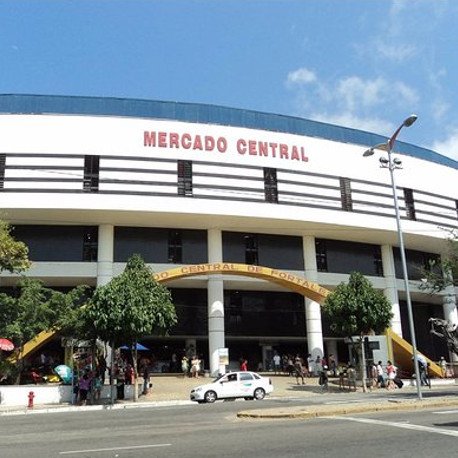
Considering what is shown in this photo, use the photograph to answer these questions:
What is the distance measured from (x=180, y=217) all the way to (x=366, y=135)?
16.1 metres

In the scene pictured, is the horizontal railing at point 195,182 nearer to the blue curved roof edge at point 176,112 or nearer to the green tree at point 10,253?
the blue curved roof edge at point 176,112

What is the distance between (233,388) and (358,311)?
7.96m

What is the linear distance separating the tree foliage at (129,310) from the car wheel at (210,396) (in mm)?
3499

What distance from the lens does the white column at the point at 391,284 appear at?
39125 mm

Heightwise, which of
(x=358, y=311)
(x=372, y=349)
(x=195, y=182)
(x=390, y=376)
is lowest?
(x=390, y=376)

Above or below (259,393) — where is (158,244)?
above

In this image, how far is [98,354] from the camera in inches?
1092

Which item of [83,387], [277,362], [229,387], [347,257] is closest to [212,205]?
[277,362]

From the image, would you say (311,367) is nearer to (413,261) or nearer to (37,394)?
(413,261)

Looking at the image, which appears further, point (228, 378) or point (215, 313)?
point (215, 313)

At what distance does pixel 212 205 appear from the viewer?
3350 centimetres

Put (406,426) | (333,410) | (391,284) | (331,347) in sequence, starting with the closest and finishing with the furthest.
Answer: (406,426) → (333,410) → (391,284) → (331,347)

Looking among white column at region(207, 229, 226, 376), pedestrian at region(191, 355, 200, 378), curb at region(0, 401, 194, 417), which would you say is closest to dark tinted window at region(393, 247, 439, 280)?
white column at region(207, 229, 226, 376)

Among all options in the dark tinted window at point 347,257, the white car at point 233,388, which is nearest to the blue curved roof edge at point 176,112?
the dark tinted window at point 347,257
